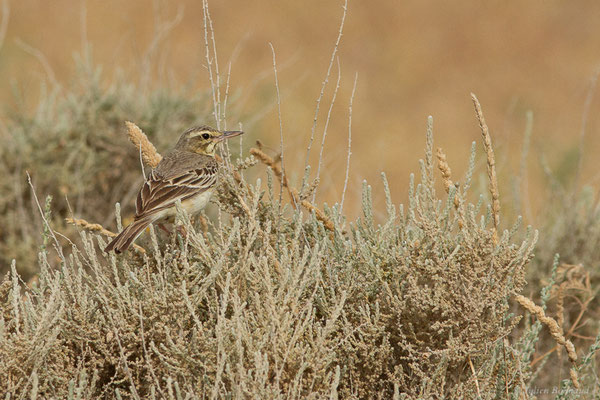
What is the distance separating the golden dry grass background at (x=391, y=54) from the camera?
15.5 m

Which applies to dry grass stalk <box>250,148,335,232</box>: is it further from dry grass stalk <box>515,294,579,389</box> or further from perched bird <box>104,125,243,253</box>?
dry grass stalk <box>515,294,579,389</box>

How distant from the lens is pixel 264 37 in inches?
747

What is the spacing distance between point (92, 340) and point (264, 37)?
16.0 meters

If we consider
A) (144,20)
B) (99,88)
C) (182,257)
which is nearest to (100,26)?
(144,20)

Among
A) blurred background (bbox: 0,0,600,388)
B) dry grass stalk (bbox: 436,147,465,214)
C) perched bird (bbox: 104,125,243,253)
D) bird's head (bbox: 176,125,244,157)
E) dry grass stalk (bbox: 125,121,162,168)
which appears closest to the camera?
dry grass stalk (bbox: 436,147,465,214)

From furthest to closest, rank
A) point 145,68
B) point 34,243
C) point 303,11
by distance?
point 303,11, point 145,68, point 34,243

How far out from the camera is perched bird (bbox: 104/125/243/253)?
4879mm

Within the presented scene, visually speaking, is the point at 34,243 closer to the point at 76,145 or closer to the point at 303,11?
the point at 76,145

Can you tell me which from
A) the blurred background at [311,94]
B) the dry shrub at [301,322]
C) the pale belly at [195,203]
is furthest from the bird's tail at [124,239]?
the blurred background at [311,94]

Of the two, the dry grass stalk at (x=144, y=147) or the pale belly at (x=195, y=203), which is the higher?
the dry grass stalk at (x=144, y=147)

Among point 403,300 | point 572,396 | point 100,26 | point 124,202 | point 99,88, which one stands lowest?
point 572,396

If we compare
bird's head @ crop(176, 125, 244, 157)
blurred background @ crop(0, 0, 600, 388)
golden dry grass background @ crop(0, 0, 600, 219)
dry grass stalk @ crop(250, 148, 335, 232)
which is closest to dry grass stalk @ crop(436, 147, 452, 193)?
dry grass stalk @ crop(250, 148, 335, 232)

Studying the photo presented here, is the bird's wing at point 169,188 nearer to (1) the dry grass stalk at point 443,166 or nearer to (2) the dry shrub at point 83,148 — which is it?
(1) the dry grass stalk at point 443,166

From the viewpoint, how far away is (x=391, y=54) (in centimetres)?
1909
